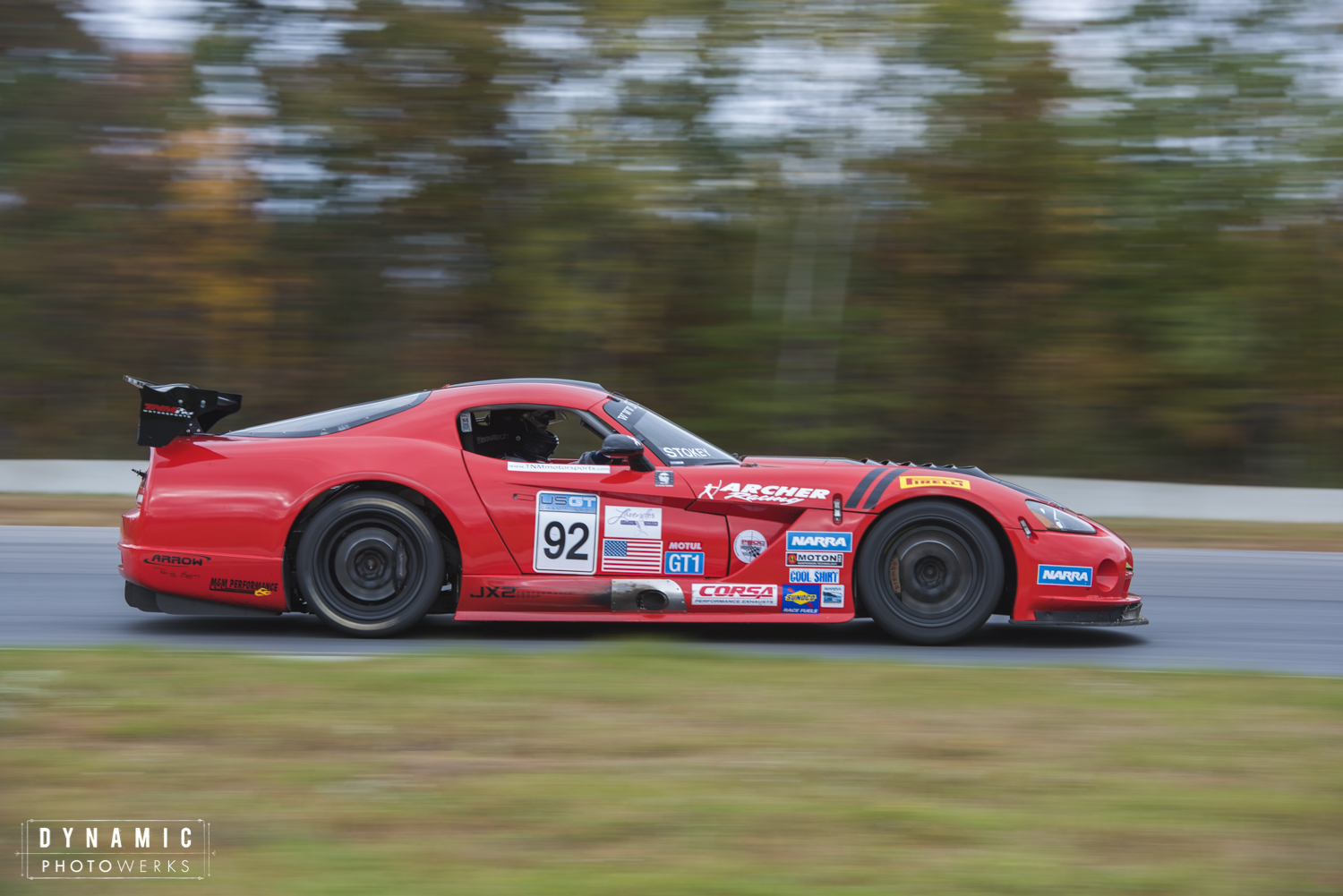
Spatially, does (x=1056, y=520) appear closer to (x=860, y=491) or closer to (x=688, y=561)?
(x=860, y=491)

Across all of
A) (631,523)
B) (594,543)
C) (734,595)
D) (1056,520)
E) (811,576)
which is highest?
(1056,520)

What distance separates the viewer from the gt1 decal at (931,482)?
5.77 m

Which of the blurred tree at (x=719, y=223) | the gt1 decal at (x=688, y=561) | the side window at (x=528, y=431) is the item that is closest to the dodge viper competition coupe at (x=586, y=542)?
the gt1 decal at (x=688, y=561)

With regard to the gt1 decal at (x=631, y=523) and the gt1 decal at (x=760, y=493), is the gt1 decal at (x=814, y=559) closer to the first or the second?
the gt1 decal at (x=760, y=493)

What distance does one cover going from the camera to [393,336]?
17844 millimetres

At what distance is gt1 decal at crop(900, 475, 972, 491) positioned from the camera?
5.77 m

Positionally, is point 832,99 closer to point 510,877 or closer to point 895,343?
point 895,343

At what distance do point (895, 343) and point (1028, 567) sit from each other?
1162cm

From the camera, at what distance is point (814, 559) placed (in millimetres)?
5664

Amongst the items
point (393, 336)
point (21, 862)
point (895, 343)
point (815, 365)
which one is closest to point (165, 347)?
point (393, 336)

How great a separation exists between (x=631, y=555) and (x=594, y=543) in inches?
7.3

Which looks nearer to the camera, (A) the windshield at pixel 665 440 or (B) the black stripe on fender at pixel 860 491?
(B) the black stripe on fender at pixel 860 491

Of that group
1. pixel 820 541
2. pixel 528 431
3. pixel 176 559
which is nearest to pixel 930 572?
pixel 820 541

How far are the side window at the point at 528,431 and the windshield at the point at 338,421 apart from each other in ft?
1.04
